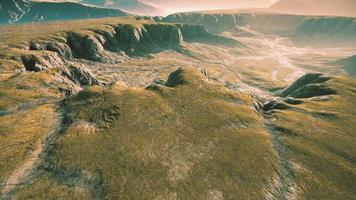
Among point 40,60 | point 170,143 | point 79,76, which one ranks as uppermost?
point 170,143

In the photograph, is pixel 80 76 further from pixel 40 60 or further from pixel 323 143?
pixel 323 143

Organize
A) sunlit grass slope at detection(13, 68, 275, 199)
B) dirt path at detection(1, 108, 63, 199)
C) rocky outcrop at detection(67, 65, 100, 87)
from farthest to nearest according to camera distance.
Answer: rocky outcrop at detection(67, 65, 100, 87), sunlit grass slope at detection(13, 68, 275, 199), dirt path at detection(1, 108, 63, 199)

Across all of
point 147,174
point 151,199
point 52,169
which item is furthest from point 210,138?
point 52,169

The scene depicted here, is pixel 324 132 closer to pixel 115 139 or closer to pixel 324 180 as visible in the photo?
pixel 324 180

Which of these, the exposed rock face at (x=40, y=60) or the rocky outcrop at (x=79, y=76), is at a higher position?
the rocky outcrop at (x=79, y=76)

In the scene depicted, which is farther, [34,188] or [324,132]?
[324,132]

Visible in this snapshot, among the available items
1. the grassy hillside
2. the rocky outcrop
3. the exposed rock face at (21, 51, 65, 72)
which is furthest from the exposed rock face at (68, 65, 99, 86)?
the exposed rock face at (21, 51, 65, 72)

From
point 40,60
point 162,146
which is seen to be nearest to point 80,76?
point 40,60

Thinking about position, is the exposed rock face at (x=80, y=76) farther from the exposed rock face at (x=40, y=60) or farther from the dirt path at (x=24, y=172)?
the dirt path at (x=24, y=172)

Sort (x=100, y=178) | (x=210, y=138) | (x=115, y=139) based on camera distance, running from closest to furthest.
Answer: (x=100, y=178), (x=115, y=139), (x=210, y=138)

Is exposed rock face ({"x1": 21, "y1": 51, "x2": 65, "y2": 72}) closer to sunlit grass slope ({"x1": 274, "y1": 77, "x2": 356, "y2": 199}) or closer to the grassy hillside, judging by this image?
the grassy hillside

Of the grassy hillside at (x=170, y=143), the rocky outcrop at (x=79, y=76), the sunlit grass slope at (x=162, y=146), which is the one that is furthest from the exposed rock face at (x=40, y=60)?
the sunlit grass slope at (x=162, y=146)
